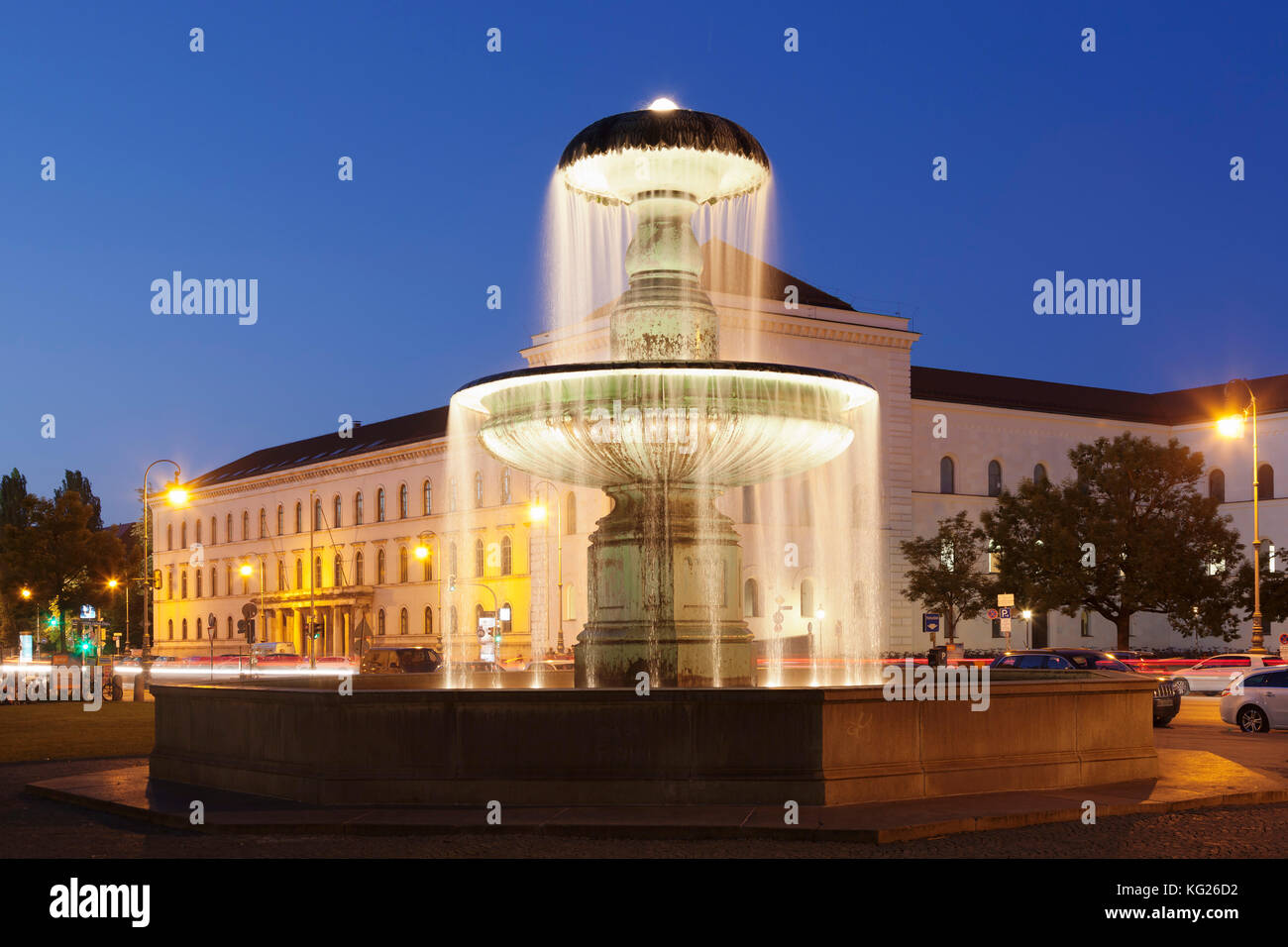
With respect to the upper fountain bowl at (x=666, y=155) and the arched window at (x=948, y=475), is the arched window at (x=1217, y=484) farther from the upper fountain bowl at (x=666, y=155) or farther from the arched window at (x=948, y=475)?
the upper fountain bowl at (x=666, y=155)

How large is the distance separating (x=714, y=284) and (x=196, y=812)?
49654mm

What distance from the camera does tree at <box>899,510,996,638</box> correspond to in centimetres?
6259

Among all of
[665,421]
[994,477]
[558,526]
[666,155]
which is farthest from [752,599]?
[665,421]

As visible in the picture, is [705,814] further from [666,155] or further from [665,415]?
[666,155]

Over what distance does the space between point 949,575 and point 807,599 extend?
609cm

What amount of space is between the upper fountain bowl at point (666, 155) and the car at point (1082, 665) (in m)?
12.2

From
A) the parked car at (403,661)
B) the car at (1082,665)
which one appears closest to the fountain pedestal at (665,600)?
the car at (1082,665)

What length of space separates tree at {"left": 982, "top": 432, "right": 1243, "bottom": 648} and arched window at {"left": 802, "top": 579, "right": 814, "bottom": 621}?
24.0 ft

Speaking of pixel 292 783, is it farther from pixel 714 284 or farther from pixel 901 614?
pixel 901 614

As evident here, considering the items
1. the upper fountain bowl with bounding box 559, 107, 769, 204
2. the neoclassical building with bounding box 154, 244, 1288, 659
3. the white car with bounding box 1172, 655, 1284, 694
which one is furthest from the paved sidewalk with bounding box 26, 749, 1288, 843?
the neoclassical building with bounding box 154, 244, 1288, 659

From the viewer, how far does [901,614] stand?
67.1 metres

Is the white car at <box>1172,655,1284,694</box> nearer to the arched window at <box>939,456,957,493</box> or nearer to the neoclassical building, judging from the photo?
the neoclassical building

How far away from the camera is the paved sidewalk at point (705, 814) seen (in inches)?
431

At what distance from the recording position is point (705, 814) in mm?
11391
